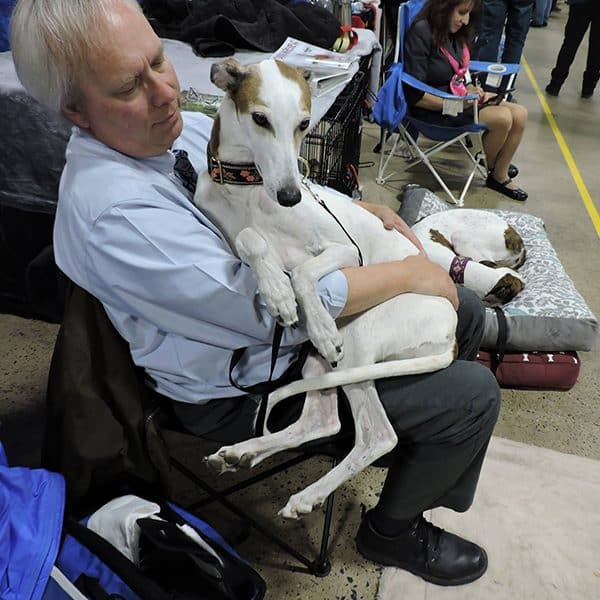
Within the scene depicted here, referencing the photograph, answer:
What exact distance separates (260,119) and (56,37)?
41 centimetres

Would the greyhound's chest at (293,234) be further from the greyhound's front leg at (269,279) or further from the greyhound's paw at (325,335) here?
the greyhound's paw at (325,335)

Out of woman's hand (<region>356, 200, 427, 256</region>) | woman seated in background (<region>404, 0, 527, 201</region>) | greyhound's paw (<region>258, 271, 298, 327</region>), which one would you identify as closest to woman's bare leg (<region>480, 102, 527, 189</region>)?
woman seated in background (<region>404, 0, 527, 201</region>)

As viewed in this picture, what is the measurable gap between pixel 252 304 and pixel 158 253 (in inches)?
7.7

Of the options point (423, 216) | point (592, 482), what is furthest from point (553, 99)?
point (592, 482)

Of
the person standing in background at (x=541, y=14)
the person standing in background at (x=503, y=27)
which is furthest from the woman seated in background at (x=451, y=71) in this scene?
the person standing in background at (x=541, y=14)

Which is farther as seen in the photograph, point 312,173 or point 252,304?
point 312,173

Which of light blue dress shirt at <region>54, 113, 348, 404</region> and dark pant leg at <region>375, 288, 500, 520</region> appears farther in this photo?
dark pant leg at <region>375, 288, 500, 520</region>

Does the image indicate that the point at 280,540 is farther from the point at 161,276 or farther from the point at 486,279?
the point at 486,279

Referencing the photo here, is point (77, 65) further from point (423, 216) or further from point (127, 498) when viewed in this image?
point (423, 216)

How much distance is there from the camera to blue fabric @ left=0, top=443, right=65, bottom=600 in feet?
2.94

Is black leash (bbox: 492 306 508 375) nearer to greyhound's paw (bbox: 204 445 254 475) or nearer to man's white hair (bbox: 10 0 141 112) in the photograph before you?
greyhound's paw (bbox: 204 445 254 475)

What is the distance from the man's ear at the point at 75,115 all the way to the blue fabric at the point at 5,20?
134 cm

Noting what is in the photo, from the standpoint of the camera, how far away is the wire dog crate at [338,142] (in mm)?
2379

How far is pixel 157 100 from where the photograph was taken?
106 cm
